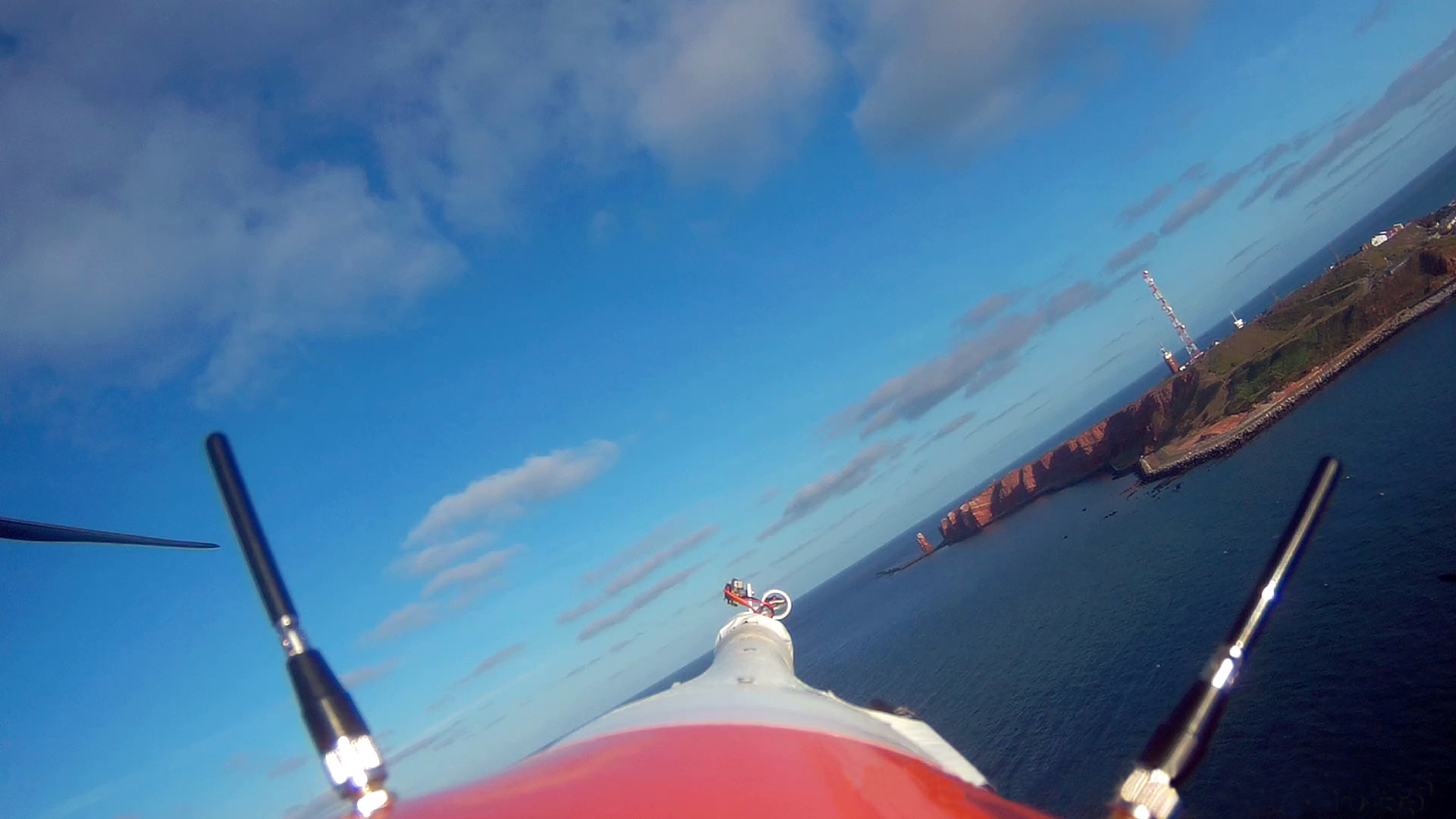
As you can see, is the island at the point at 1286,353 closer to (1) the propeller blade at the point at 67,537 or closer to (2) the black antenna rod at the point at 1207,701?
(2) the black antenna rod at the point at 1207,701

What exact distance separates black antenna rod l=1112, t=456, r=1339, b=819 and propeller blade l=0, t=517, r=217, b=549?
4.99 meters

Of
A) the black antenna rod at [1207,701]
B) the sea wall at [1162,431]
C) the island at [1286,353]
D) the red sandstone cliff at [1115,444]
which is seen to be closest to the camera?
the black antenna rod at [1207,701]

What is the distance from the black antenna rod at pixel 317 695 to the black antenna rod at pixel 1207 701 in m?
3.38

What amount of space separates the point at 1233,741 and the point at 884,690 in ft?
157

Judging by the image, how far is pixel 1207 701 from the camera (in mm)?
3285

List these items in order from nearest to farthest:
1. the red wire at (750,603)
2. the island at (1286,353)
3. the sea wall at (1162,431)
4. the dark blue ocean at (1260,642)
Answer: the red wire at (750,603) → the dark blue ocean at (1260,642) → the sea wall at (1162,431) → the island at (1286,353)

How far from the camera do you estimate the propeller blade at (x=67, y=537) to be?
3.90m

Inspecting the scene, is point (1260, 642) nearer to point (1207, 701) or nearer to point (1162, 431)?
point (1207, 701)

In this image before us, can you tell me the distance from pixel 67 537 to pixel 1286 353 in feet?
513

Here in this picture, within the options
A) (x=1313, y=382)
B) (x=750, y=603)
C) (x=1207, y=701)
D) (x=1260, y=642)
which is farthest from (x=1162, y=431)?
(x=1207, y=701)

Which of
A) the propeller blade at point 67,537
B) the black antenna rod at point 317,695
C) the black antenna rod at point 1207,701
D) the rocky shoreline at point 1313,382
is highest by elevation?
the propeller blade at point 67,537

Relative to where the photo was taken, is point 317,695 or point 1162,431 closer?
point 317,695

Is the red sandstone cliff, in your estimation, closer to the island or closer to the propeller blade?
the island

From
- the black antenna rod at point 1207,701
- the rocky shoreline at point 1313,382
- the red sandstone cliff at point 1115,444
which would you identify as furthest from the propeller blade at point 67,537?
the red sandstone cliff at point 1115,444
